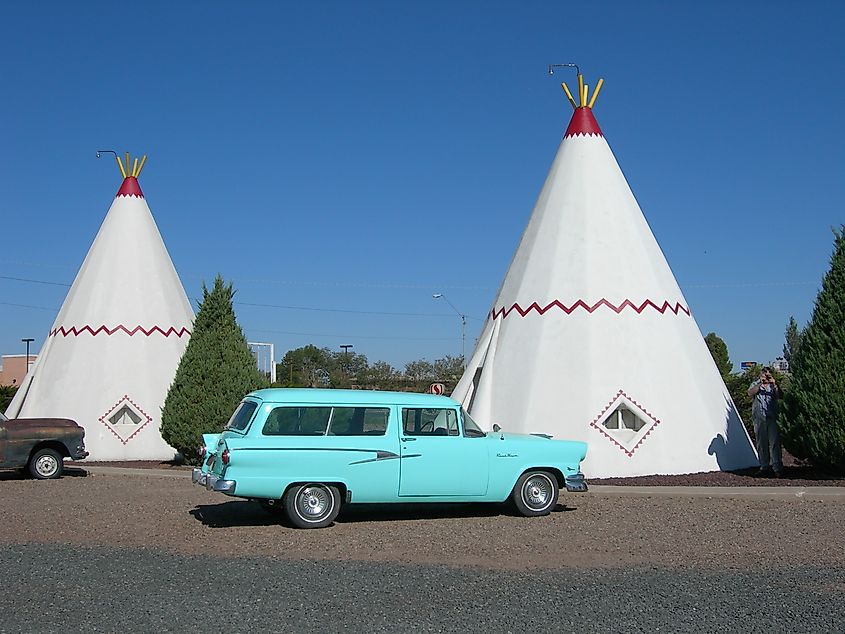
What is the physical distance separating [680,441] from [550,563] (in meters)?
6.54

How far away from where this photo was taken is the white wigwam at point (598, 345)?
1259 centimetres

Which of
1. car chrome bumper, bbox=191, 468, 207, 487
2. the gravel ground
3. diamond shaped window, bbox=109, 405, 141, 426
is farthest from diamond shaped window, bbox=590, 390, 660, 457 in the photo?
diamond shaped window, bbox=109, 405, 141, 426

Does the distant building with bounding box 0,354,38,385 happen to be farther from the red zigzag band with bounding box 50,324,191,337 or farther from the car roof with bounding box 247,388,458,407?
the car roof with bounding box 247,388,458,407

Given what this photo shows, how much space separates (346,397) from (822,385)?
251 inches

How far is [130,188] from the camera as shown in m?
18.2

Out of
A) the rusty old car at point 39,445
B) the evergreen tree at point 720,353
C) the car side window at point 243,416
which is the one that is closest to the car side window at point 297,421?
the car side window at point 243,416

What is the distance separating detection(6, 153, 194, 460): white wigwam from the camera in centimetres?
1645

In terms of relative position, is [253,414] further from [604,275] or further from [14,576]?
[604,275]

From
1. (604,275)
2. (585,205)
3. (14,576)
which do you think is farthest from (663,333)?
(14,576)

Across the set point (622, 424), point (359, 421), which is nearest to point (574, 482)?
point (359, 421)

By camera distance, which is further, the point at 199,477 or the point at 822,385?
the point at 822,385

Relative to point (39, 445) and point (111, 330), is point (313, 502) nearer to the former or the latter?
A: point (39, 445)

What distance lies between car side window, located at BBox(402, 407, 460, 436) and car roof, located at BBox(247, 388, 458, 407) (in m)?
0.06

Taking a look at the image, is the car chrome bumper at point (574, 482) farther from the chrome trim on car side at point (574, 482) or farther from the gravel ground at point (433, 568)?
the gravel ground at point (433, 568)
